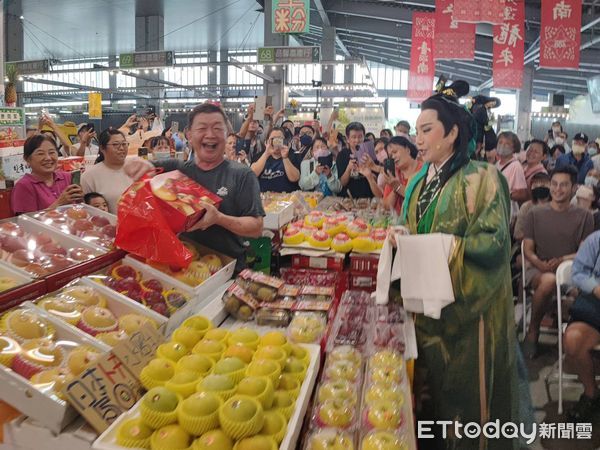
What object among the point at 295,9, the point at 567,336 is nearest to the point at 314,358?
the point at 567,336

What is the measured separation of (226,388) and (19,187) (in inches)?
122

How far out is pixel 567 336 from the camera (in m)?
3.87

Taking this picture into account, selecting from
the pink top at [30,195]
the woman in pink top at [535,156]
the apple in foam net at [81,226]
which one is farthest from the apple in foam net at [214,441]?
the woman in pink top at [535,156]

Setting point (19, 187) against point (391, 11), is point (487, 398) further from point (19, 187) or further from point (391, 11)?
point (391, 11)

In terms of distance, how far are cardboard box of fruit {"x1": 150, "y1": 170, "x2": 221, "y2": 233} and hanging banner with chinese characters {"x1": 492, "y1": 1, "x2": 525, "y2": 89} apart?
9.07 metres

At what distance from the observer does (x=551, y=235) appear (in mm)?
5156

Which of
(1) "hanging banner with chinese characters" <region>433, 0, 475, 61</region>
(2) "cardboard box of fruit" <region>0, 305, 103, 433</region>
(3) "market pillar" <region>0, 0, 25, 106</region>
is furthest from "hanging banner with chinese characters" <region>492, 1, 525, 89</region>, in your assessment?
(3) "market pillar" <region>0, 0, 25, 106</region>

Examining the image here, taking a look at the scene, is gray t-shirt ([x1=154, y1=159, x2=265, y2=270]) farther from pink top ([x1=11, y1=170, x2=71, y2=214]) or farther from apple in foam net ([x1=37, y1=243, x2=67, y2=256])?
pink top ([x1=11, y1=170, x2=71, y2=214])

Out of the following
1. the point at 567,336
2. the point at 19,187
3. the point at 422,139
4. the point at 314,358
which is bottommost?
the point at 567,336

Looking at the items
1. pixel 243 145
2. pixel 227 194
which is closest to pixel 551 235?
pixel 227 194

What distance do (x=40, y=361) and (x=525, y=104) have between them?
20141mm

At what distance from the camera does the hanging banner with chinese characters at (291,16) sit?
9.90 m

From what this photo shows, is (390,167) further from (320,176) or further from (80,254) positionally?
(80,254)

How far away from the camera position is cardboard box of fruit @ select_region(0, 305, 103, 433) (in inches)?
61.7
